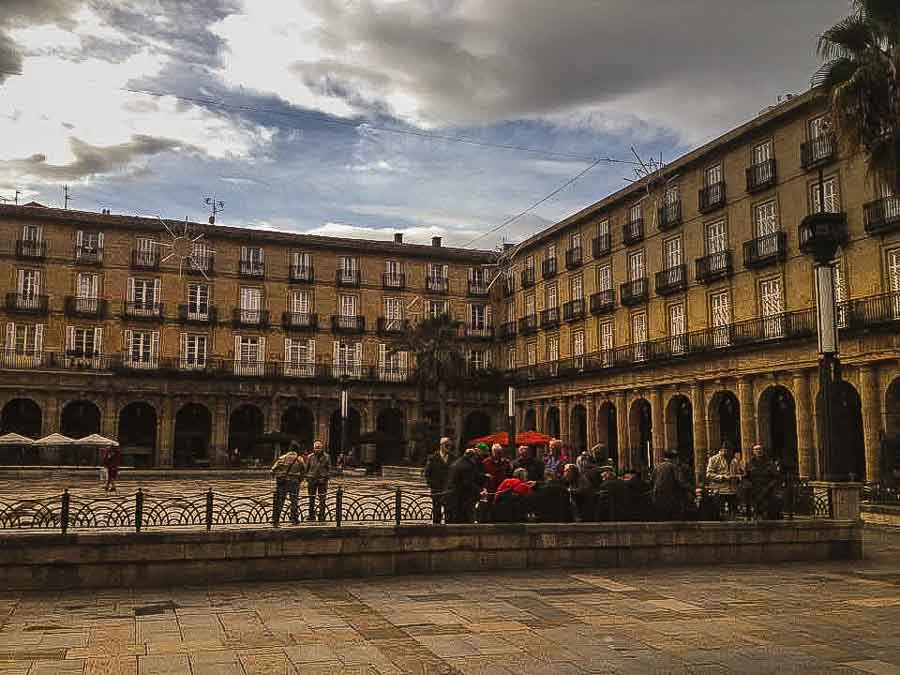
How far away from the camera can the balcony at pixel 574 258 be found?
1890 inches

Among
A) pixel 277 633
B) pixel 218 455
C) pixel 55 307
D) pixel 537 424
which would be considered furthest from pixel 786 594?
pixel 55 307

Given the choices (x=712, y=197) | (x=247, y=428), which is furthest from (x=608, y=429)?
(x=247, y=428)

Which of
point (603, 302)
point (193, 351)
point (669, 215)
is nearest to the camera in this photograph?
point (669, 215)

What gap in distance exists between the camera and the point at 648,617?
9.66 meters

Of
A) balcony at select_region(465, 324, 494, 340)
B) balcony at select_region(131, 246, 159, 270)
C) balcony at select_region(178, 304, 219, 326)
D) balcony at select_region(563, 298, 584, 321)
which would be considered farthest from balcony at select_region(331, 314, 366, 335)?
balcony at select_region(563, 298, 584, 321)

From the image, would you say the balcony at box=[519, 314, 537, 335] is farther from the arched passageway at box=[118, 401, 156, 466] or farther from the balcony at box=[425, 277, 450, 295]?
the arched passageway at box=[118, 401, 156, 466]

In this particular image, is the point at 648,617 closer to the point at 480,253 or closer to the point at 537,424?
the point at 537,424

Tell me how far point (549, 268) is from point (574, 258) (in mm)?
3090

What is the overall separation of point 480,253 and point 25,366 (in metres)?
29.4

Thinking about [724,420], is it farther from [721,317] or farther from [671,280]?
[671,280]

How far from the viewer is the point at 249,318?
52.7 meters

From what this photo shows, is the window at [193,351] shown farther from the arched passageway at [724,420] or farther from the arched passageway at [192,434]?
the arched passageway at [724,420]

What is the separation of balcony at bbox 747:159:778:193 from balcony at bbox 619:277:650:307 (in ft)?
26.8

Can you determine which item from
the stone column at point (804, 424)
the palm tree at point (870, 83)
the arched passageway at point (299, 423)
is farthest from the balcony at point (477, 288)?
the palm tree at point (870, 83)
